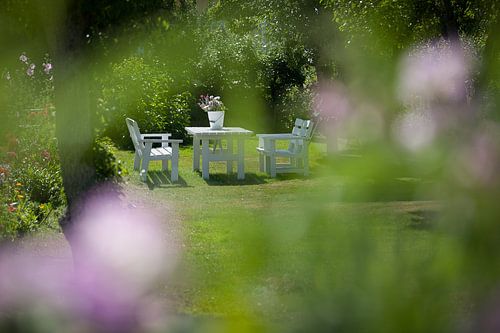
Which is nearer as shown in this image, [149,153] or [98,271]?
[98,271]

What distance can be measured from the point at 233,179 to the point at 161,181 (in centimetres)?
117

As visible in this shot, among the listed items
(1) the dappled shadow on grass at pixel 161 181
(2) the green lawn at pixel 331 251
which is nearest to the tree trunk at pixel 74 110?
(2) the green lawn at pixel 331 251

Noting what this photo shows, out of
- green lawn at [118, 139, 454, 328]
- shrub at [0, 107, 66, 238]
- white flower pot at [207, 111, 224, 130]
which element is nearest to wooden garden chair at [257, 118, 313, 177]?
white flower pot at [207, 111, 224, 130]

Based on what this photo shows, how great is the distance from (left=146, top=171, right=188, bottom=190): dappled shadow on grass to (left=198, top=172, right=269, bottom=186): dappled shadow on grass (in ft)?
1.50

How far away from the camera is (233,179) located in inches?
461

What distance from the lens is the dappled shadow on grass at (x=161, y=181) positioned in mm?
11000

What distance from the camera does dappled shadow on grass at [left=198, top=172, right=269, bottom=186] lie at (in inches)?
445

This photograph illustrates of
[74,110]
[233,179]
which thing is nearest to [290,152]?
[233,179]

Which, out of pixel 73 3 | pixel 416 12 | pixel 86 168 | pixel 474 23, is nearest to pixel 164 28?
pixel 73 3

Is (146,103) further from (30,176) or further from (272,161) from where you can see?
(30,176)

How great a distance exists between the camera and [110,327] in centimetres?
189

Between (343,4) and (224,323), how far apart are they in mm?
10632

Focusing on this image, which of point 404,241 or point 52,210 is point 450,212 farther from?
point 52,210

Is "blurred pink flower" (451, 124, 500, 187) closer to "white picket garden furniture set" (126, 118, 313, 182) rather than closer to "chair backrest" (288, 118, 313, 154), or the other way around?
"white picket garden furniture set" (126, 118, 313, 182)
